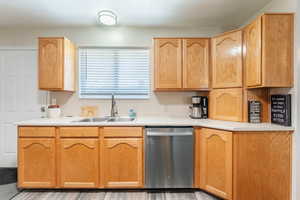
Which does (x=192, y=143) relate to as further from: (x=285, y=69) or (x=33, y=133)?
(x=33, y=133)

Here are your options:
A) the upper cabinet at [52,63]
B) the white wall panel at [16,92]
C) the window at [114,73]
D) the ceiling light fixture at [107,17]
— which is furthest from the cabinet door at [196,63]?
the white wall panel at [16,92]

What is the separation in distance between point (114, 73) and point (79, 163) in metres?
1.40

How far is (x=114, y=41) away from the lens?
9.37 feet

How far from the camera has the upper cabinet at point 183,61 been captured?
2553 mm

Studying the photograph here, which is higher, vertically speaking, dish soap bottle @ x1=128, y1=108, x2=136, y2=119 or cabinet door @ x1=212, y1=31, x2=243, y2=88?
cabinet door @ x1=212, y1=31, x2=243, y2=88

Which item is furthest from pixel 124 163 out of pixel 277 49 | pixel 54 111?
pixel 277 49

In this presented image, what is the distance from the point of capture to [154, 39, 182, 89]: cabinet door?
2.56m

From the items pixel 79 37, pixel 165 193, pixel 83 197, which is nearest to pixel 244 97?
pixel 165 193

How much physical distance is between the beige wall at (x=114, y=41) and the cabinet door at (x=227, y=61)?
53cm

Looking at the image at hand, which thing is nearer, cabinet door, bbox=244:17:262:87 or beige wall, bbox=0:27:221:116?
cabinet door, bbox=244:17:262:87

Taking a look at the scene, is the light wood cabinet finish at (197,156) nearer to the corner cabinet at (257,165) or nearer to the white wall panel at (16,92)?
the corner cabinet at (257,165)

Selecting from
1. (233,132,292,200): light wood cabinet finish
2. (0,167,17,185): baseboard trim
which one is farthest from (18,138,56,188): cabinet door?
(233,132,292,200): light wood cabinet finish

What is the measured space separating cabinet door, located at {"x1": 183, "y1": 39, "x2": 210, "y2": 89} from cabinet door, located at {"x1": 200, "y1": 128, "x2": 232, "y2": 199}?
708 mm

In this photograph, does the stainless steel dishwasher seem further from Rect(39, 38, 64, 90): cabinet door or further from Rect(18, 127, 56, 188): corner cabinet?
Rect(39, 38, 64, 90): cabinet door
